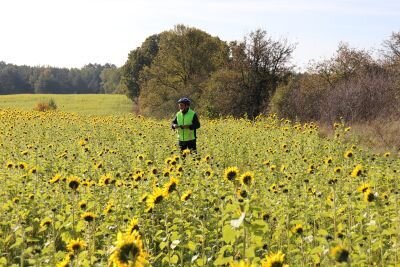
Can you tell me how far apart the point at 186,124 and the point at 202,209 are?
15.5ft

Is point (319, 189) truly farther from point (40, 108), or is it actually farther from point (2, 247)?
point (40, 108)

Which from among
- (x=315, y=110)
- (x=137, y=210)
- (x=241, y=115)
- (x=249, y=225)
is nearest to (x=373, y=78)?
(x=315, y=110)

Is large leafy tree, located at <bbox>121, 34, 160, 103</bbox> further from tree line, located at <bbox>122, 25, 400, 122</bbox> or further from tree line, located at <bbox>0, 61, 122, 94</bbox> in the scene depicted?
tree line, located at <bbox>0, 61, 122, 94</bbox>

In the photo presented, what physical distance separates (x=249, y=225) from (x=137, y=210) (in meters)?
2.36

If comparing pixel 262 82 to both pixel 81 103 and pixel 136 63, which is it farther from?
pixel 81 103

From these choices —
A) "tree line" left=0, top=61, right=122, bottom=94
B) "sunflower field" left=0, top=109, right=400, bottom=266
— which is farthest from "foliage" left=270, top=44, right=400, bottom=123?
"tree line" left=0, top=61, right=122, bottom=94

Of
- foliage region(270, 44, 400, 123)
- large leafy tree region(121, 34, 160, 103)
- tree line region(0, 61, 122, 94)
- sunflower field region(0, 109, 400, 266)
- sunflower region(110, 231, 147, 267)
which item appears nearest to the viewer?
sunflower region(110, 231, 147, 267)

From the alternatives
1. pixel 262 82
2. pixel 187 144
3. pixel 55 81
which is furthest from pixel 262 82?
pixel 55 81

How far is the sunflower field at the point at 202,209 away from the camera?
3.37 m

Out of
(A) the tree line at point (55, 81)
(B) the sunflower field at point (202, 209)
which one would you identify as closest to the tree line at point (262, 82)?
(B) the sunflower field at point (202, 209)

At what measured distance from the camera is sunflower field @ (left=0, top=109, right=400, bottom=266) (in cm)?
337

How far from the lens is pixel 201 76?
122 ft

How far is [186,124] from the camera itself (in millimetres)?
10125

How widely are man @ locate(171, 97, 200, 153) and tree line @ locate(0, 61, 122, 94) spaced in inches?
3286
